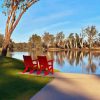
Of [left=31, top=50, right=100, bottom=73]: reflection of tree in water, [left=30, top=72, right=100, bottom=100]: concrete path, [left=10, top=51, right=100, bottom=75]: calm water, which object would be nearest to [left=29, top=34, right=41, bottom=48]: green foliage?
[left=31, top=50, right=100, bottom=73]: reflection of tree in water

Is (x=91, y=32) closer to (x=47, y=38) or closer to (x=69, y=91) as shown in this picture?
(x=47, y=38)

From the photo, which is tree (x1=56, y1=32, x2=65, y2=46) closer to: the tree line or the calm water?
the tree line

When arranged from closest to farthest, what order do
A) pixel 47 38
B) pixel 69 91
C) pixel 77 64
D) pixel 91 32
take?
pixel 69 91 → pixel 77 64 → pixel 91 32 → pixel 47 38

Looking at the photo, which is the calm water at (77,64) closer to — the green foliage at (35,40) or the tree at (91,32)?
the tree at (91,32)

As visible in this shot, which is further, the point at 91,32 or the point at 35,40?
the point at 35,40

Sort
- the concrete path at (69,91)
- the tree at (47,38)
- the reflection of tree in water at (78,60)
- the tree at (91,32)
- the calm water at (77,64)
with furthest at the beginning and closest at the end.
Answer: the tree at (47,38)
the tree at (91,32)
the reflection of tree in water at (78,60)
the calm water at (77,64)
the concrete path at (69,91)

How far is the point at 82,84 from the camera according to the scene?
11234mm

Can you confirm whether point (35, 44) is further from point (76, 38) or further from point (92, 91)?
point (92, 91)

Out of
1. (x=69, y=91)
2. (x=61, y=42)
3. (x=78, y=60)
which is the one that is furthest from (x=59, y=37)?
(x=69, y=91)

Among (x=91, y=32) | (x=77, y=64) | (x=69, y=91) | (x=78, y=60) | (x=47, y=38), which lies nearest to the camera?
(x=69, y=91)

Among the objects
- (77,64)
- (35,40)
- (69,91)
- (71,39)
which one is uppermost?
(35,40)

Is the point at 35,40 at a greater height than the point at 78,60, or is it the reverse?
the point at 35,40

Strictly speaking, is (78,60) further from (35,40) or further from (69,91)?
(35,40)

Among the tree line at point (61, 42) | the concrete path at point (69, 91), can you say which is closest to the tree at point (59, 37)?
the tree line at point (61, 42)
